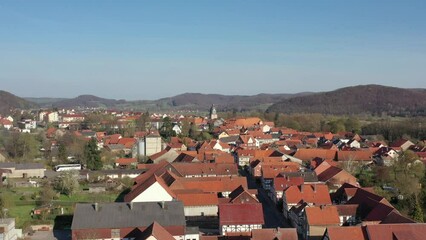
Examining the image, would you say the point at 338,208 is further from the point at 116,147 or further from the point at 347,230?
the point at 116,147

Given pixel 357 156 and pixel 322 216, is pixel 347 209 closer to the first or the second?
pixel 322 216

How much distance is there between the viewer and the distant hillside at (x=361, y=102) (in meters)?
149

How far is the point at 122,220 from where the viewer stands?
25.6m

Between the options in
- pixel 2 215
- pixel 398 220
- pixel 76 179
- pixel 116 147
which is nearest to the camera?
pixel 398 220

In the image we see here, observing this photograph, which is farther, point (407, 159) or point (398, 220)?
point (407, 159)

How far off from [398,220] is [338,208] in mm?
4204

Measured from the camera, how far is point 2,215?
3055 centimetres

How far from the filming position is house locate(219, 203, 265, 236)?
26453mm

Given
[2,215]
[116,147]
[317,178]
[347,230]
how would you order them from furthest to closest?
1. [116,147]
2. [317,178]
3. [2,215]
4. [347,230]

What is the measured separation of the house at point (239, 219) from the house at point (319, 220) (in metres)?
2.65

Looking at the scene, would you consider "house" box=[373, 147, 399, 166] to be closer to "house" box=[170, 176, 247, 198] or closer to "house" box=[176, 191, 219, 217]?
"house" box=[170, 176, 247, 198]

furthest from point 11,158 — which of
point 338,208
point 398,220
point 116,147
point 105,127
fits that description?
point 398,220

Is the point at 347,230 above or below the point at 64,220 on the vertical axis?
above

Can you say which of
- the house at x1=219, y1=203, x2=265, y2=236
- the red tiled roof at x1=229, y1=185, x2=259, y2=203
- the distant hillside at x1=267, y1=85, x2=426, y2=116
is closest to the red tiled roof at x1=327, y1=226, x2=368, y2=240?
the house at x1=219, y1=203, x2=265, y2=236
